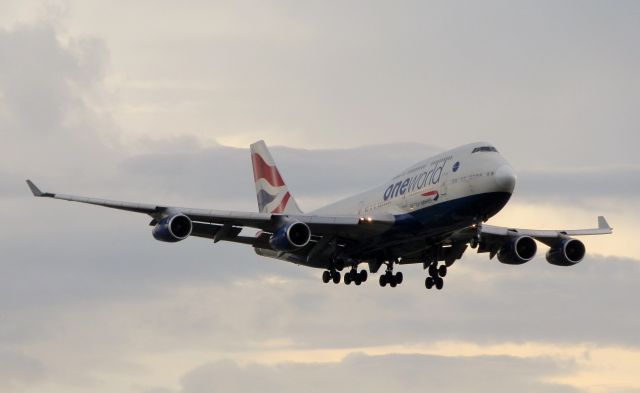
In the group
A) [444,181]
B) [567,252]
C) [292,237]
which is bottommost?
[292,237]

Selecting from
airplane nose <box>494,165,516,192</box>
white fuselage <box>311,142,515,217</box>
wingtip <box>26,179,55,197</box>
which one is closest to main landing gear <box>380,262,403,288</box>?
white fuselage <box>311,142,515,217</box>

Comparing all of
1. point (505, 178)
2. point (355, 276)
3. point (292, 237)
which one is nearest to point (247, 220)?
A: point (292, 237)

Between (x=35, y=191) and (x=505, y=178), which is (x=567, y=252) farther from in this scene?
(x=35, y=191)

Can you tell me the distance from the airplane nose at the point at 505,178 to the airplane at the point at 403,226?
2.0 inches

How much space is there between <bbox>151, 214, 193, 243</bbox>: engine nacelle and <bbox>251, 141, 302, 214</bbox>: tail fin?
1810 cm

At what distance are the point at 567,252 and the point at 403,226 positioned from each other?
1377cm

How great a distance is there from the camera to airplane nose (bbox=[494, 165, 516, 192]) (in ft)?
276

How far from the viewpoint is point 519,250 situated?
95.4 m

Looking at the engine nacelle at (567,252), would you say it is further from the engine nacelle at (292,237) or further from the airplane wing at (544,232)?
the engine nacelle at (292,237)

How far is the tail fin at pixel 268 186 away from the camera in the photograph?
107m

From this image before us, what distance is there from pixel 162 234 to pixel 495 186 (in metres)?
17.9

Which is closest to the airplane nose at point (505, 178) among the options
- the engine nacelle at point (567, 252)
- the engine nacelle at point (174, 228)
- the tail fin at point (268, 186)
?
the engine nacelle at point (567, 252)

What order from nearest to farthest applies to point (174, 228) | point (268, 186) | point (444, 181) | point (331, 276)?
point (444, 181) < point (174, 228) < point (331, 276) < point (268, 186)

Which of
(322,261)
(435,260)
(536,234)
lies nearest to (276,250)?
(322,261)
